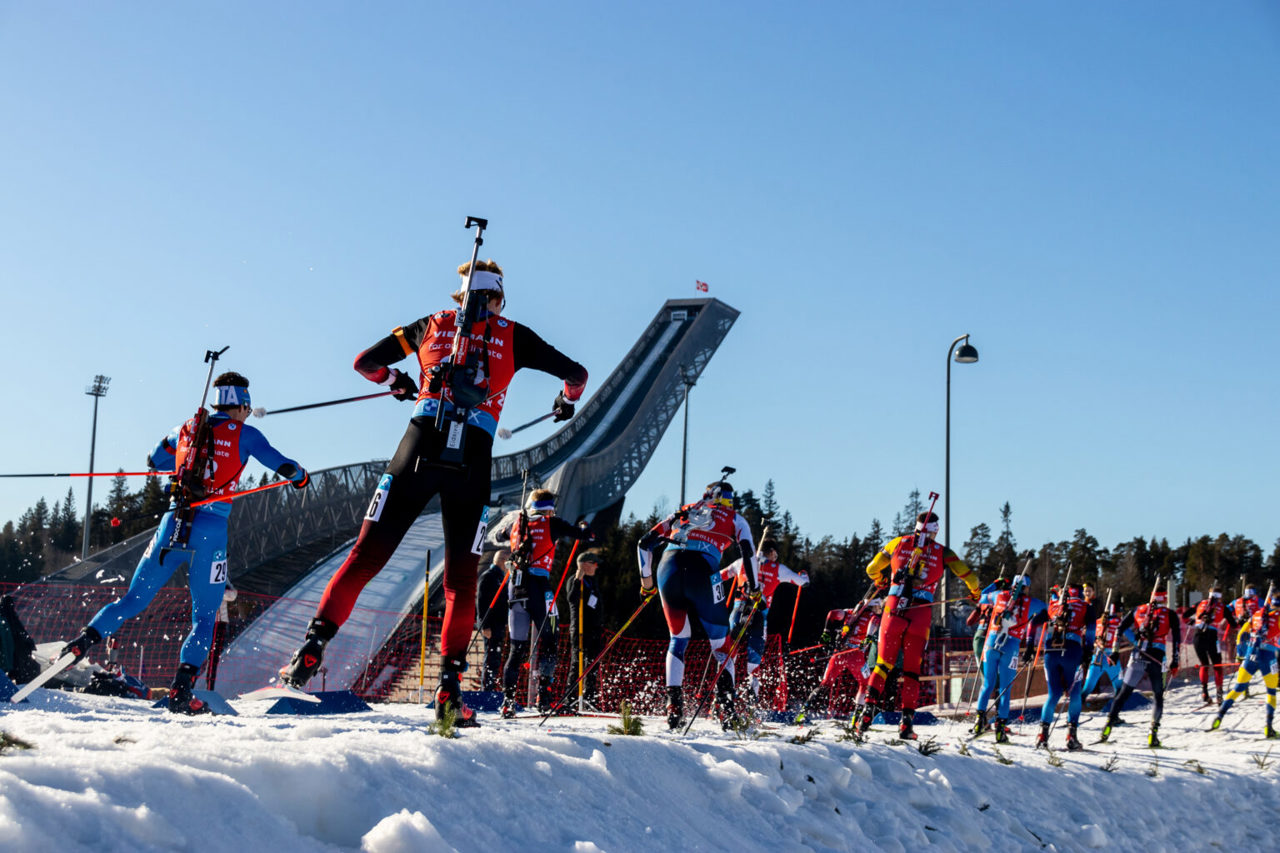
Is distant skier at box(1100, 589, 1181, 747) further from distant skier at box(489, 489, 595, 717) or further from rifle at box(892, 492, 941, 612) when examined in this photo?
distant skier at box(489, 489, 595, 717)

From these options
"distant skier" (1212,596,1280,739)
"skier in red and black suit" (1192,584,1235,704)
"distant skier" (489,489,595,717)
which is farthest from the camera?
"skier in red and black suit" (1192,584,1235,704)

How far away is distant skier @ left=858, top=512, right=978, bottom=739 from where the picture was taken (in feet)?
27.9

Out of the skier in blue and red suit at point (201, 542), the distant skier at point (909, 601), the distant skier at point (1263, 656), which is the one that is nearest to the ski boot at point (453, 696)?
the skier in blue and red suit at point (201, 542)

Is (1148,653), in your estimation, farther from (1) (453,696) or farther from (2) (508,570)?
(1) (453,696)

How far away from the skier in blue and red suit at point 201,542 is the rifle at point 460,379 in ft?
5.70

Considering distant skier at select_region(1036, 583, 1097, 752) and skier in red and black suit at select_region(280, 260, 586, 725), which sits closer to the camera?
skier in red and black suit at select_region(280, 260, 586, 725)

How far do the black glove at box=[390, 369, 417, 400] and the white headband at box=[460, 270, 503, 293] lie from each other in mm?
564

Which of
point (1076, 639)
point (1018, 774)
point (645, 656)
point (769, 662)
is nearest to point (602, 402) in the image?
point (645, 656)

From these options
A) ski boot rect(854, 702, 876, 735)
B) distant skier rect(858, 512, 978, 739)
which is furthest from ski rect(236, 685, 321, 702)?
Answer: distant skier rect(858, 512, 978, 739)

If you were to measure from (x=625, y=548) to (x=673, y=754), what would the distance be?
31.4m

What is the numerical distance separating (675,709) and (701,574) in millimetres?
944

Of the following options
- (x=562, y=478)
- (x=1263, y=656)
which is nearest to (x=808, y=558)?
(x=562, y=478)

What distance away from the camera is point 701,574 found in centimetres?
760

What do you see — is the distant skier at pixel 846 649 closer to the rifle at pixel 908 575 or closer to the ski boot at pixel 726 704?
the rifle at pixel 908 575
